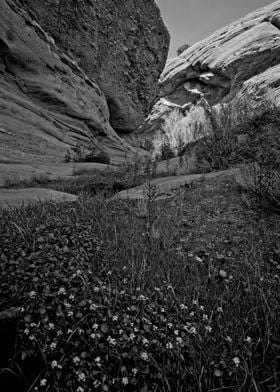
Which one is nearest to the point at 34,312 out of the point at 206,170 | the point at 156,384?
the point at 156,384

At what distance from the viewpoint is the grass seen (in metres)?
1.39

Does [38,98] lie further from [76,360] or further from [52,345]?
[76,360]

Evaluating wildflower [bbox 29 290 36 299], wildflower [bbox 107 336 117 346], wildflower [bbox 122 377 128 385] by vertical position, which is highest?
wildflower [bbox 29 290 36 299]

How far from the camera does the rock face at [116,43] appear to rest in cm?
1344

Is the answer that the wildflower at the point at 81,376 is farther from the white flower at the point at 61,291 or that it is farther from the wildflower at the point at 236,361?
the wildflower at the point at 236,361

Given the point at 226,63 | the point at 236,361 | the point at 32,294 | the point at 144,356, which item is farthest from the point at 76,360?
the point at 226,63

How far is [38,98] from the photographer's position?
11523mm

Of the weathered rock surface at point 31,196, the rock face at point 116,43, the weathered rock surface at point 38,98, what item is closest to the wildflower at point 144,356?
the weathered rock surface at point 31,196

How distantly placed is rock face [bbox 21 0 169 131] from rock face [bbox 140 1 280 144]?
27.2ft

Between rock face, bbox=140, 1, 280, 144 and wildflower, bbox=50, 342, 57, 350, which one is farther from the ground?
rock face, bbox=140, 1, 280, 144

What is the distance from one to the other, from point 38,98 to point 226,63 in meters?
30.4

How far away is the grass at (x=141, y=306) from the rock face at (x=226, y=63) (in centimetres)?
2434

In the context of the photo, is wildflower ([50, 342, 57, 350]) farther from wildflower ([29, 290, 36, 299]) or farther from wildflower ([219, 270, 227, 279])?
wildflower ([219, 270, 227, 279])

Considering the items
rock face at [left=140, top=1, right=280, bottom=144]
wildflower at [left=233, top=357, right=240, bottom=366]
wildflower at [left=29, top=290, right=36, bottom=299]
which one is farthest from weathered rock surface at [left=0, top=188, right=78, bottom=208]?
rock face at [left=140, top=1, right=280, bottom=144]
